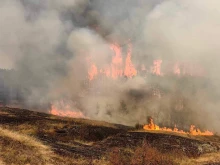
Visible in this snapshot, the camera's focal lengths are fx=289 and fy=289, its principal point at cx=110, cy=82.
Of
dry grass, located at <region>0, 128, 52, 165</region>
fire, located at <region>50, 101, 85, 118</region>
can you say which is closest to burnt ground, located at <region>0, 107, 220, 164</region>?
dry grass, located at <region>0, 128, 52, 165</region>

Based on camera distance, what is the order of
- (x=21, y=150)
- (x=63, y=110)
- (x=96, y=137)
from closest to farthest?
(x=21, y=150)
(x=96, y=137)
(x=63, y=110)

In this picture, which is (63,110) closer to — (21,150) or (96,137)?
(96,137)

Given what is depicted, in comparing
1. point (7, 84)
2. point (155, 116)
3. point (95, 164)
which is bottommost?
point (95, 164)

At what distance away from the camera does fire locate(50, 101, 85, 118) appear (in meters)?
134

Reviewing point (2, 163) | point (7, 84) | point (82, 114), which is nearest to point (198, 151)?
point (2, 163)

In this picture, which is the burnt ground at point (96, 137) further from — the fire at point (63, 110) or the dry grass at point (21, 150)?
the fire at point (63, 110)

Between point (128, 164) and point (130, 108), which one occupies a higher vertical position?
point (130, 108)

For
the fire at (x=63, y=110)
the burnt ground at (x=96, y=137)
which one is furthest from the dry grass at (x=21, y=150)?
the fire at (x=63, y=110)

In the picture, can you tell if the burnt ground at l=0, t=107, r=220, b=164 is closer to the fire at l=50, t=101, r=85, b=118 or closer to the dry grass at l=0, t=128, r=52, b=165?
the dry grass at l=0, t=128, r=52, b=165

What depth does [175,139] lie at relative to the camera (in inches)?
2426

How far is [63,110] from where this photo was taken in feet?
462

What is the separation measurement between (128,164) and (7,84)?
130 meters

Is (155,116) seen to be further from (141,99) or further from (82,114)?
(82,114)

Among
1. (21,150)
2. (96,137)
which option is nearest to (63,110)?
(96,137)
